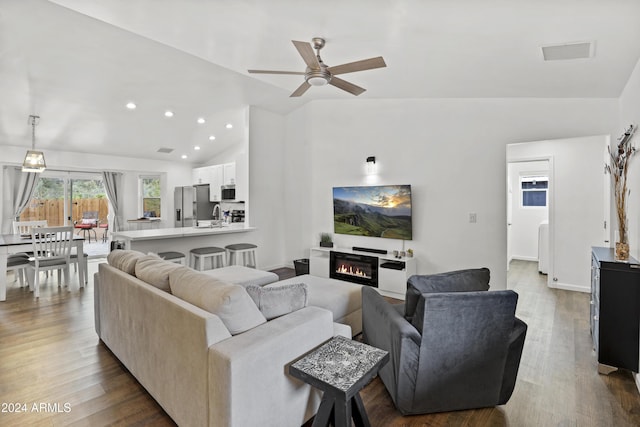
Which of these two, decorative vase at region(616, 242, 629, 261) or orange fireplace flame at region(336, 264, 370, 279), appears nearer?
decorative vase at region(616, 242, 629, 261)

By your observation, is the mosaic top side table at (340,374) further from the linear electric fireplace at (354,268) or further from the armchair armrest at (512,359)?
the linear electric fireplace at (354,268)

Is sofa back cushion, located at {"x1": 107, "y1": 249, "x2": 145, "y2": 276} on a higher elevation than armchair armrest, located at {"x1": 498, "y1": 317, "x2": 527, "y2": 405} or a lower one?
higher

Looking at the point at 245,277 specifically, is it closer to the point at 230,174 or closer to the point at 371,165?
the point at 371,165

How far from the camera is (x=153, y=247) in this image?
180 inches

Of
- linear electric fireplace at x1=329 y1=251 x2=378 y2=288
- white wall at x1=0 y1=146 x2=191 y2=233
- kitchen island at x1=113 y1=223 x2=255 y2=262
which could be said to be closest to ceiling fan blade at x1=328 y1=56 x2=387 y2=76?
linear electric fireplace at x1=329 y1=251 x2=378 y2=288

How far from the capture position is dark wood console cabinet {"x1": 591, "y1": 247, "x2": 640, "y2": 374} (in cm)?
236

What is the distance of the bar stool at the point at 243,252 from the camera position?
5262 millimetres

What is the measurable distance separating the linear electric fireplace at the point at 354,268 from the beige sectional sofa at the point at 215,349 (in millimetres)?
2869

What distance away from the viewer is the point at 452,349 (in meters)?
1.95

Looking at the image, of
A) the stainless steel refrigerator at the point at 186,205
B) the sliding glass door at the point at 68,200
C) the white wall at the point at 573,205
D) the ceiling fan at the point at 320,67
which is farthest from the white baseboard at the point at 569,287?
the sliding glass door at the point at 68,200

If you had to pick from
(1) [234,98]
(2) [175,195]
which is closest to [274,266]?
(1) [234,98]

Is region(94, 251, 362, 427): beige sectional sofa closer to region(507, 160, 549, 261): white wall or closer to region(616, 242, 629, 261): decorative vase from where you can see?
region(616, 242, 629, 261): decorative vase

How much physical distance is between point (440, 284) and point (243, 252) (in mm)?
4119

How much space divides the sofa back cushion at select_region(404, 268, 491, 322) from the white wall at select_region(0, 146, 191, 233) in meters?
7.59
